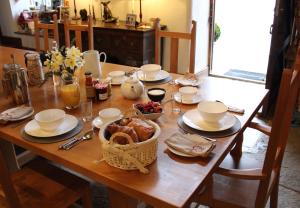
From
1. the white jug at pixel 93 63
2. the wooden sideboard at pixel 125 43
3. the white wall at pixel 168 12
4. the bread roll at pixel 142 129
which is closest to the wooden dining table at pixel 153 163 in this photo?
the bread roll at pixel 142 129

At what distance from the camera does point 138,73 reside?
2.03 meters

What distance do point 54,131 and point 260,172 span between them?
892mm

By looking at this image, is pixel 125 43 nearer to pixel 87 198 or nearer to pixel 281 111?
pixel 87 198

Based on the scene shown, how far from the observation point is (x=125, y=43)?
143 inches

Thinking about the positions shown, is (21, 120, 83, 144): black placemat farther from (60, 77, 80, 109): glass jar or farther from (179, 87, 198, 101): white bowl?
(179, 87, 198, 101): white bowl

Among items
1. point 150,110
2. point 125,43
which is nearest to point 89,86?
point 150,110

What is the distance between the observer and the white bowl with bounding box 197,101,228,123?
1.32 metres

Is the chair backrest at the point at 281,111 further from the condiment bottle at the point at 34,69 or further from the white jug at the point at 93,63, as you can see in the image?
the condiment bottle at the point at 34,69

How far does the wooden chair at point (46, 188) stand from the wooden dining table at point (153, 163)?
0.29m

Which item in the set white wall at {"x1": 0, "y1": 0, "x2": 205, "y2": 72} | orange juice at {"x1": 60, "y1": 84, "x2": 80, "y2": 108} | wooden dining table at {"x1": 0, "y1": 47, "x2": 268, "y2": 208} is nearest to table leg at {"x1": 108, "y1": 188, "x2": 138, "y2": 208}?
wooden dining table at {"x1": 0, "y1": 47, "x2": 268, "y2": 208}

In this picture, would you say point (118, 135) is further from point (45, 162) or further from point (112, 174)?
point (45, 162)

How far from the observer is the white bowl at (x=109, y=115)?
137 centimetres

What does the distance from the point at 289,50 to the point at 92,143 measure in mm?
2316

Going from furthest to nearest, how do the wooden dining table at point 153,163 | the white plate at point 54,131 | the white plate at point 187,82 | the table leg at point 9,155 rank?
the table leg at point 9,155 < the white plate at point 187,82 < the white plate at point 54,131 < the wooden dining table at point 153,163
